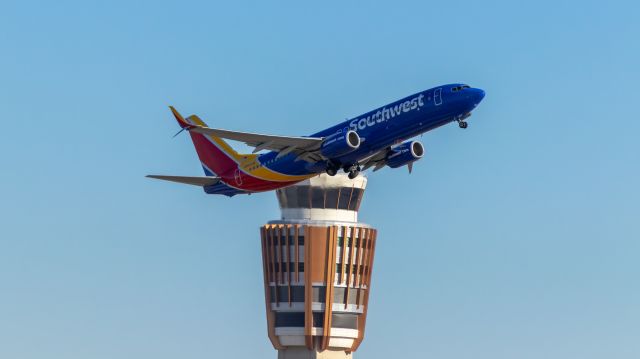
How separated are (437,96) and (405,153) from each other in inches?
401

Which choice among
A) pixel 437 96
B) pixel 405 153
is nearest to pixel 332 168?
pixel 405 153

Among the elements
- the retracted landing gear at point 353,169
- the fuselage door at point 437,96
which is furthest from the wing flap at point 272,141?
the fuselage door at point 437,96

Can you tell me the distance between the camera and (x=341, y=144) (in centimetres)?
11781

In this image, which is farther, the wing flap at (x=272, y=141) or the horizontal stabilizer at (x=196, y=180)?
the horizontal stabilizer at (x=196, y=180)

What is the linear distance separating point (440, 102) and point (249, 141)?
17159mm

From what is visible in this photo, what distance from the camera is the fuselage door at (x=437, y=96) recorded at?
115750mm

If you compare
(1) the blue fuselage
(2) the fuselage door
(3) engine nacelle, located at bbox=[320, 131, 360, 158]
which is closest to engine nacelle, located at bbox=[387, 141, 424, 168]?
(1) the blue fuselage

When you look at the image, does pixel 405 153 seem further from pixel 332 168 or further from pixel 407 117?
pixel 407 117

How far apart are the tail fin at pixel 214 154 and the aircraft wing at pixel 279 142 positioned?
13.3 m

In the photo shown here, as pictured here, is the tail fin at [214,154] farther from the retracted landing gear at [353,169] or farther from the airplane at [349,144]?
the retracted landing gear at [353,169]

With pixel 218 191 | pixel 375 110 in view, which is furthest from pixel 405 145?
pixel 218 191

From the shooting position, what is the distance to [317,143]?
4774 inches

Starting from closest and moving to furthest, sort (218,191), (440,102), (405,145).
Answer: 1. (440,102)
2. (405,145)
3. (218,191)

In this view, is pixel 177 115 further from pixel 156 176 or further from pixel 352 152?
pixel 352 152
